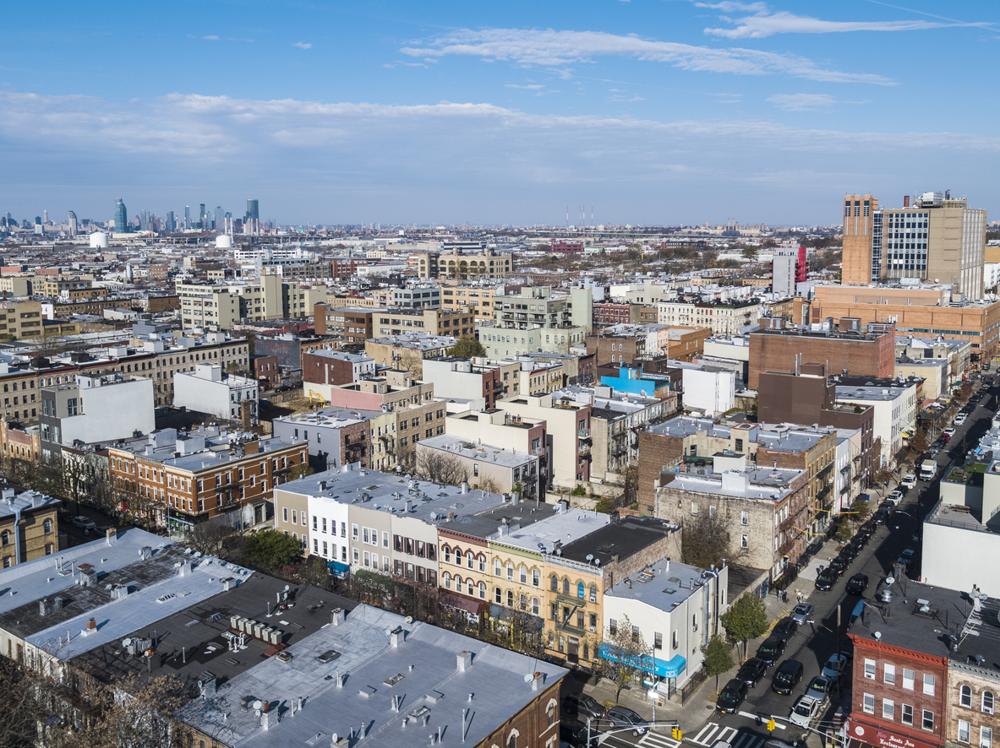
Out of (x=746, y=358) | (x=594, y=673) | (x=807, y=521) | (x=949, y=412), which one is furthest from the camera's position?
(x=746, y=358)

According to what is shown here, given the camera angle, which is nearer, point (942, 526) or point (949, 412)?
point (942, 526)

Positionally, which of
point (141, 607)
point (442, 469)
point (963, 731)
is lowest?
point (963, 731)

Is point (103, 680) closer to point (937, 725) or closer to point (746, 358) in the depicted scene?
point (937, 725)

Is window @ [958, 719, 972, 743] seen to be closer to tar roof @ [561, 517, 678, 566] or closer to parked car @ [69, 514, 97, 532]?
tar roof @ [561, 517, 678, 566]

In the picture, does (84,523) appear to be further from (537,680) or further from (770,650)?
(770,650)

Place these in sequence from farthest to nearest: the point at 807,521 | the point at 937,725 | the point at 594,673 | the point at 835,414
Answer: the point at 835,414 < the point at 807,521 < the point at 594,673 < the point at 937,725

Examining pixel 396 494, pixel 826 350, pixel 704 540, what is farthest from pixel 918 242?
pixel 396 494

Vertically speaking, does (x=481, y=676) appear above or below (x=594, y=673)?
above

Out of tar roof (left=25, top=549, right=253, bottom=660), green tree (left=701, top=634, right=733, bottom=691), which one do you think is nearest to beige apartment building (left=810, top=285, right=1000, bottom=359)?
green tree (left=701, top=634, right=733, bottom=691)

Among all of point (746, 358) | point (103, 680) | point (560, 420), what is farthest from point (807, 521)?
point (746, 358)
